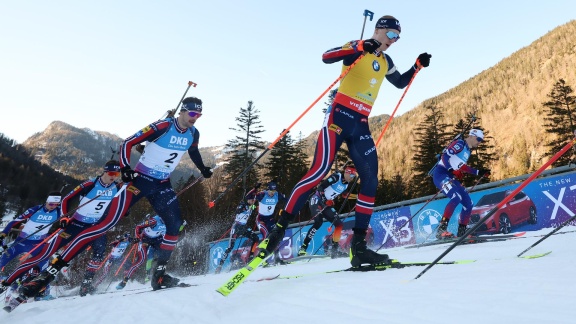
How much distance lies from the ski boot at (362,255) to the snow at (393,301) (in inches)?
14.6

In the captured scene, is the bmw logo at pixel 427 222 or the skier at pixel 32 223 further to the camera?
the bmw logo at pixel 427 222

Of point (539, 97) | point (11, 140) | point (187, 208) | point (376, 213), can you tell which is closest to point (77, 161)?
point (11, 140)

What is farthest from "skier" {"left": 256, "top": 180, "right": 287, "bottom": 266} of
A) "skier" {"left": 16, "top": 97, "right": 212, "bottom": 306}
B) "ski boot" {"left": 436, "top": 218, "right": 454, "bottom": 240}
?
"skier" {"left": 16, "top": 97, "right": 212, "bottom": 306}

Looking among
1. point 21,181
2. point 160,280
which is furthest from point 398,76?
point 21,181

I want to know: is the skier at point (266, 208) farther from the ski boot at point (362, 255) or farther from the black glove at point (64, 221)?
the ski boot at point (362, 255)

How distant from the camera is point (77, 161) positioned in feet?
512

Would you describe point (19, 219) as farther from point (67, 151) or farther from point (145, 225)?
point (67, 151)

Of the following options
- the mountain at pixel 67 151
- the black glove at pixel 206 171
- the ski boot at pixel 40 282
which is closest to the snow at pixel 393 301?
the ski boot at pixel 40 282

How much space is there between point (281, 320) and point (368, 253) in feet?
→ 5.66

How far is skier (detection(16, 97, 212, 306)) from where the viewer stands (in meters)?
4.78

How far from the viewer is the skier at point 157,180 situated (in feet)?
15.7

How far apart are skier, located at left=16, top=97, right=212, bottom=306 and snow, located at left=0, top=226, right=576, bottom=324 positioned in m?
1.50

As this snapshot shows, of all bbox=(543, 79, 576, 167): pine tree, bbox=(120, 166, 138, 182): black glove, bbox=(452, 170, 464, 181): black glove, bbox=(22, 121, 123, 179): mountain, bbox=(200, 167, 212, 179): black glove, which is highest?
bbox=(22, 121, 123, 179): mountain

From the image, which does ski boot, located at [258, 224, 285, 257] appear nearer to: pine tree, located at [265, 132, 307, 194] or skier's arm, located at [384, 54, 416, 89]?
skier's arm, located at [384, 54, 416, 89]
